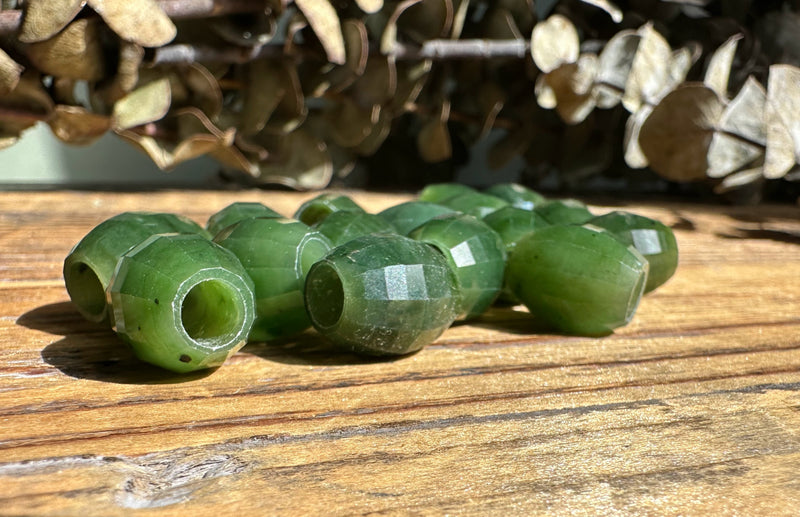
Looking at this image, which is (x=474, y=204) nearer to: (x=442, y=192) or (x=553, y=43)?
(x=442, y=192)

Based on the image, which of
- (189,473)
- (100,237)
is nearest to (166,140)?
(100,237)

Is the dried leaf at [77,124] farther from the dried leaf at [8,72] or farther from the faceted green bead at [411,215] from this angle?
the faceted green bead at [411,215]

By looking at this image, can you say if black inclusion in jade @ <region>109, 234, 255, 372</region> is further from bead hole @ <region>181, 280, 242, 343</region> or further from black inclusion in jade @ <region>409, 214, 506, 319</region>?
black inclusion in jade @ <region>409, 214, 506, 319</region>

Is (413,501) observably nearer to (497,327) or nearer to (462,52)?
(497,327)

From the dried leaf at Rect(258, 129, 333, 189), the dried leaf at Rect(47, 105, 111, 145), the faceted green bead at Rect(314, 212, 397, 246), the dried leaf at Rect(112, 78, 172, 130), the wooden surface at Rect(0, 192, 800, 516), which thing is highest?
the dried leaf at Rect(112, 78, 172, 130)

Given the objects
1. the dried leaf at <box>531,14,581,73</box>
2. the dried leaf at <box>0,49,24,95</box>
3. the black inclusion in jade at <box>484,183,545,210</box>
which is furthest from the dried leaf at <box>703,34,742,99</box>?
the dried leaf at <box>0,49,24,95</box>
